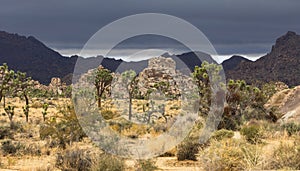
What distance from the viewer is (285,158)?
42.0 feet

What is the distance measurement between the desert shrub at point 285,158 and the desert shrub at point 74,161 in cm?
539

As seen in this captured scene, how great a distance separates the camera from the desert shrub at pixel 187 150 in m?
17.5

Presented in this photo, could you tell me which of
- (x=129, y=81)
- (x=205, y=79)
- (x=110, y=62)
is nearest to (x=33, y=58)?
(x=110, y=62)

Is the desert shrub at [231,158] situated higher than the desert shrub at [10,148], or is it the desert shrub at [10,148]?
the desert shrub at [231,158]

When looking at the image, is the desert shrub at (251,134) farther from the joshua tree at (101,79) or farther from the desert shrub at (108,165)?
the joshua tree at (101,79)

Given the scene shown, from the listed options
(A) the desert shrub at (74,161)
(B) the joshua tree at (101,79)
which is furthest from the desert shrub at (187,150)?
(B) the joshua tree at (101,79)

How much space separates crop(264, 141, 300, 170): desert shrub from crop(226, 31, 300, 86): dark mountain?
8356 cm

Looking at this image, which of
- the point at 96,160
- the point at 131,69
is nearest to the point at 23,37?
the point at 131,69

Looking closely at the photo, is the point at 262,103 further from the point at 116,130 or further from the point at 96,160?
the point at 96,160

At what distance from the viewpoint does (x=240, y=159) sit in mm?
12953

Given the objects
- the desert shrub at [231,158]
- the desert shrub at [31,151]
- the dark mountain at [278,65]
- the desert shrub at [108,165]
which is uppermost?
the dark mountain at [278,65]

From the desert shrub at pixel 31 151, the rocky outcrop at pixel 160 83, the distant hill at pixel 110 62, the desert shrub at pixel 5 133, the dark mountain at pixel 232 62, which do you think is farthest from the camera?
the dark mountain at pixel 232 62

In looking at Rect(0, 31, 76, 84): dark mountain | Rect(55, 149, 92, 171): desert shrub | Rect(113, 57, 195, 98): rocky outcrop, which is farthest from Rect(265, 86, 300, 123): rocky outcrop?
Rect(0, 31, 76, 84): dark mountain

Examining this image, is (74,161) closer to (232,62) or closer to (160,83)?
(160,83)
